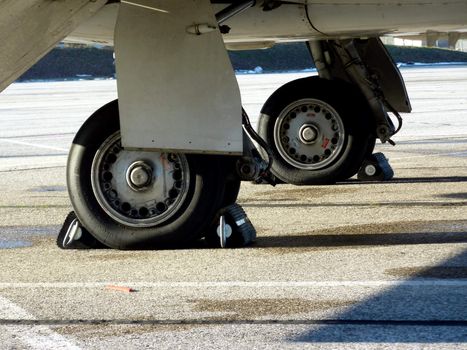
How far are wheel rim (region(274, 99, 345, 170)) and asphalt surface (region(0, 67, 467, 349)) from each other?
31cm

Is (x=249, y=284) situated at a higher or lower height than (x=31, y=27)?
lower

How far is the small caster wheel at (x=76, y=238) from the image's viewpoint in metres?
8.38

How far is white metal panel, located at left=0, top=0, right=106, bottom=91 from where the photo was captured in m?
6.86

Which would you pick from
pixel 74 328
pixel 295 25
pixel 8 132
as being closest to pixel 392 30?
pixel 295 25

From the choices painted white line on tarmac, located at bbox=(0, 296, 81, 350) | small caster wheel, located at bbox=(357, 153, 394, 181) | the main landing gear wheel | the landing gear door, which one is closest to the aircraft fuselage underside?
the landing gear door

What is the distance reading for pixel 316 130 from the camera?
11547mm

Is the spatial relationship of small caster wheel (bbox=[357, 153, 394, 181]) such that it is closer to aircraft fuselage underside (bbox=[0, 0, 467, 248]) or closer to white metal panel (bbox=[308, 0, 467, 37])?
white metal panel (bbox=[308, 0, 467, 37])

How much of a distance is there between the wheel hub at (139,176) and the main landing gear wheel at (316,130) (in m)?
3.39

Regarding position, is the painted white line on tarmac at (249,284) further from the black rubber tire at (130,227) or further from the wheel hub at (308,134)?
the wheel hub at (308,134)

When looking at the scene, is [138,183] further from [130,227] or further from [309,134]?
[309,134]

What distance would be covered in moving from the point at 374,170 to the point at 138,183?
402 cm

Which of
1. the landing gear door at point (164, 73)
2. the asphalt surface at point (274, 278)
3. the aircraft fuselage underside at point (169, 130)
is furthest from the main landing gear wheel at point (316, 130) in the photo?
the landing gear door at point (164, 73)

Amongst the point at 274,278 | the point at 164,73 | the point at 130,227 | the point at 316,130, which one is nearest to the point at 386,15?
the point at 164,73

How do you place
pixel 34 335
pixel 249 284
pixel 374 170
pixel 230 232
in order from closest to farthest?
pixel 34 335 → pixel 249 284 → pixel 230 232 → pixel 374 170
